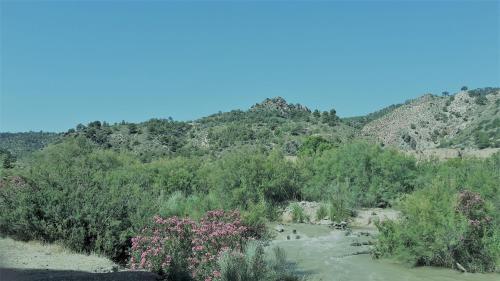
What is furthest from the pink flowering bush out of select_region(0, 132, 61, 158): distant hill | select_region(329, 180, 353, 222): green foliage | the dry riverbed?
select_region(0, 132, 61, 158): distant hill

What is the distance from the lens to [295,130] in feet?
274

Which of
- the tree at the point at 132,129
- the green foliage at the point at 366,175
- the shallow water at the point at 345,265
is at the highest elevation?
the tree at the point at 132,129

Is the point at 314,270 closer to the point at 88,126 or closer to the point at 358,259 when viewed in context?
the point at 358,259

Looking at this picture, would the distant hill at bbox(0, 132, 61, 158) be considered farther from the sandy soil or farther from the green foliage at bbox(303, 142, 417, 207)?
the sandy soil

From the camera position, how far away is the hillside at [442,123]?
79312mm

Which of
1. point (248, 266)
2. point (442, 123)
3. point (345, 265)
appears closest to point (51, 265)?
point (248, 266)

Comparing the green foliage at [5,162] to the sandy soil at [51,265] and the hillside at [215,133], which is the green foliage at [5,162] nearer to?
the sandy soil at [51,265]

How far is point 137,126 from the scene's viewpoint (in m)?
86.3

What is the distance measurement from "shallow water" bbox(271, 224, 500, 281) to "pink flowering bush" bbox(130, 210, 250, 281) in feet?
9.63

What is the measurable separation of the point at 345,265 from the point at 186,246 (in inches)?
240

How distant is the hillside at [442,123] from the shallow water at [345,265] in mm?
56336

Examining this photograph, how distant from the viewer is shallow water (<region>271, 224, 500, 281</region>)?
16453 millimetres

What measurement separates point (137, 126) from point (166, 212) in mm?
66765

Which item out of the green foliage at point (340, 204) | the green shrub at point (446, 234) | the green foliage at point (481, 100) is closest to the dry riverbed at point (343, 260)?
the green shrub at point (446, 234)
